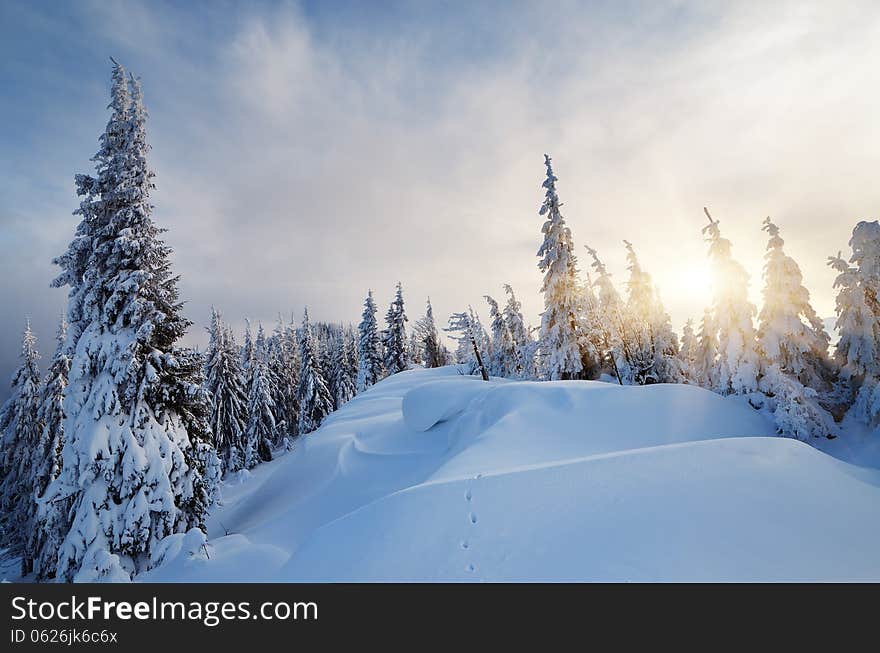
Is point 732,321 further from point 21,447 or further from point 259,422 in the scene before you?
point 259,422

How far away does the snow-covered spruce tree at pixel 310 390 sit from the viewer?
42844mm

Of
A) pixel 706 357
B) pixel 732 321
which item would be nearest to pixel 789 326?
pixel 732 321

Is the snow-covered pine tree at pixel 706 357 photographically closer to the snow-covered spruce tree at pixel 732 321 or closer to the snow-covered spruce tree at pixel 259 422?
the snow-covered spruce tree at pixel 732 321

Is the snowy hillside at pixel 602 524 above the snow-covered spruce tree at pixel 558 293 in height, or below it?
below

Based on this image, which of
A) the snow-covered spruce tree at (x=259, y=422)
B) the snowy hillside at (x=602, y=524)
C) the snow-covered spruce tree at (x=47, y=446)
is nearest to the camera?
the snowy hillside at (x=602, y=524)

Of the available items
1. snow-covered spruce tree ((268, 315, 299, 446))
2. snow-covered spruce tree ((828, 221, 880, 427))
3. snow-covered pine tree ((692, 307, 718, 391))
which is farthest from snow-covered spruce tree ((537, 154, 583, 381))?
snow-covered spruce tree ((268, 315, 299, 446))

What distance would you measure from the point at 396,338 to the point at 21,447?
33099mm

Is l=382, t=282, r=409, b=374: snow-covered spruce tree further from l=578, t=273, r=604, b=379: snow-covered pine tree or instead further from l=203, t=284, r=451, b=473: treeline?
l=578, t=273, r=604, b=379: snow-covered pine tree

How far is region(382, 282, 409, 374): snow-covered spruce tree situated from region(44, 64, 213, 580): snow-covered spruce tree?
3592 cm

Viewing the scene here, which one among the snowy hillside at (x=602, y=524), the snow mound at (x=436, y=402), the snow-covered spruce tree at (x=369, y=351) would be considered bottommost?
the snowy hillside at (x=602, y=524)

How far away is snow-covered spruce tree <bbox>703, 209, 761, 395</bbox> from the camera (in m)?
16.0

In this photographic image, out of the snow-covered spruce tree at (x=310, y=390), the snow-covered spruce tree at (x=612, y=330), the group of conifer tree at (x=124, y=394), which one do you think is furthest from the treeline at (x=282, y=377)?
the snow-covered spruce tree at (x=612, y=330)

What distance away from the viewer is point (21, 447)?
2169 centimetres

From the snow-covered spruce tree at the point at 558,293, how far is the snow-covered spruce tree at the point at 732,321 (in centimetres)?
742
